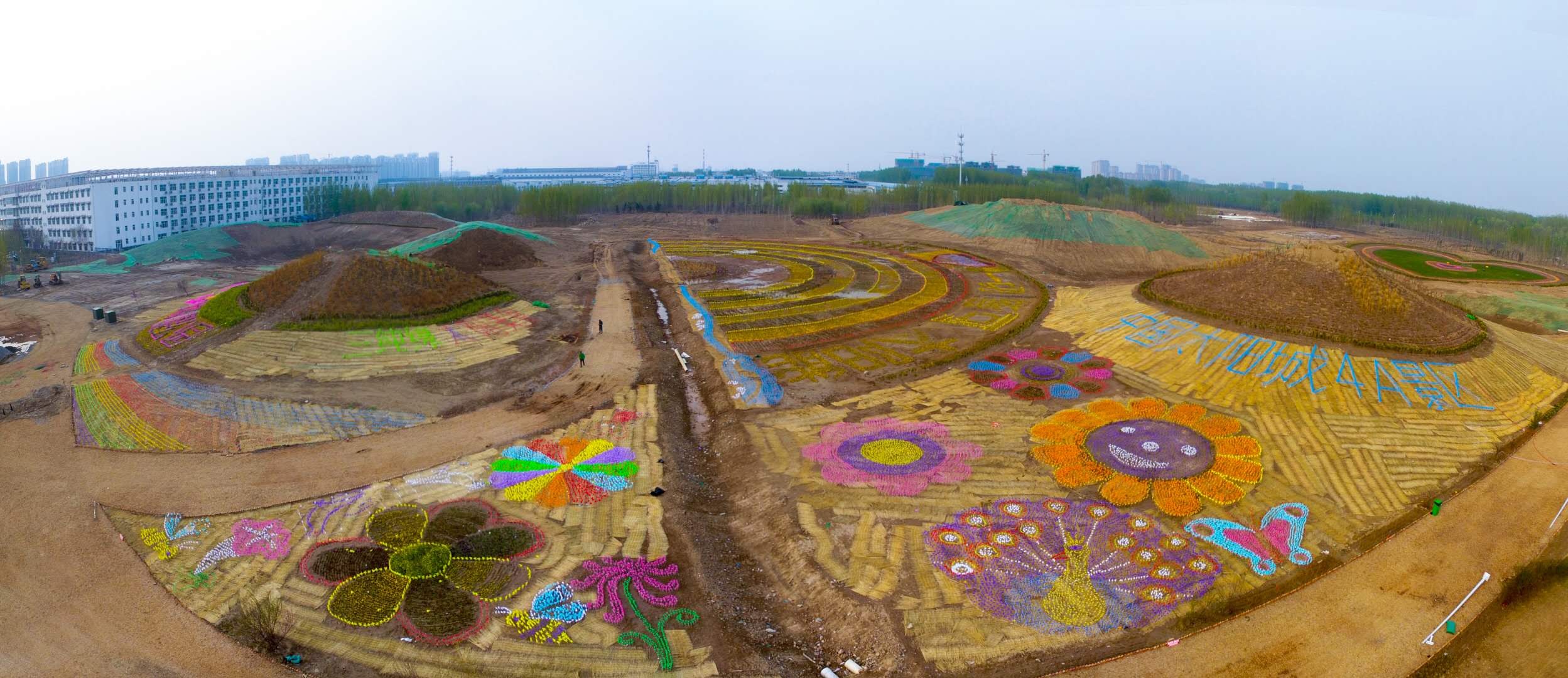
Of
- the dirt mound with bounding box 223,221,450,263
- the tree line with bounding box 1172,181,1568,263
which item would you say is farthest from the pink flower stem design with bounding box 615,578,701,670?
the tree line with bounding box 1172,181,1568,263

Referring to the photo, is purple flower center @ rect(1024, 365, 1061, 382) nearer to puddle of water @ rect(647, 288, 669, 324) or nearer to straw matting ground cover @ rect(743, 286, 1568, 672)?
straw matting ground cover @ rect(743, 286, 1568, 672)

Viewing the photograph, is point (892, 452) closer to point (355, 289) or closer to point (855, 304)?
point (855, 304)

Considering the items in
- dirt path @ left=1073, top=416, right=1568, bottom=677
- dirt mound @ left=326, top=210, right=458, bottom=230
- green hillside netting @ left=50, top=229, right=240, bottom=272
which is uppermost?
dirt mound @ left=326, top=210, right=458, bottom=230

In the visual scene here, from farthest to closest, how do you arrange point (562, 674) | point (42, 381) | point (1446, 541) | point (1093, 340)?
1. point (1093, 340)
2. point (42, 381)
3. point (1446, 541)
4. point (562, 674)

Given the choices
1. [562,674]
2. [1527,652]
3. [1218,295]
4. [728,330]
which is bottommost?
[562,674]

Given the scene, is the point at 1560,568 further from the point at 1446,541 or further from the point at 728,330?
the point at 728,330

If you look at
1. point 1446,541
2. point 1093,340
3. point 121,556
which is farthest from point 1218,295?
point 121,556

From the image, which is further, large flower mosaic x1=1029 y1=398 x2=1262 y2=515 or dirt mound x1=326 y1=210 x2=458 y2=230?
dirt mound x1=326 y1=210 x2=458 y2=230

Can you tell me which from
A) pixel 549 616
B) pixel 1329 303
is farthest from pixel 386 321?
pixel 1329 303

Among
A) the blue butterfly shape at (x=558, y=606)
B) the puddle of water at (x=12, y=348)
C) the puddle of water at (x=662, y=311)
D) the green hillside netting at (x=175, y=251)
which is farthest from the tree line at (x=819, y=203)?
the blue butterfly shape at (x=558, y=606)
